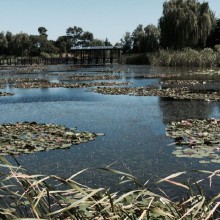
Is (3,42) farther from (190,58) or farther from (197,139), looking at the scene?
(197,139)

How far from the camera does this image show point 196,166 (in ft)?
21.0

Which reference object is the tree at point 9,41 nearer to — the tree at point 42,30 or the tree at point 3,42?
the tree at point 3,42

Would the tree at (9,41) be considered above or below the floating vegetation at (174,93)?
above

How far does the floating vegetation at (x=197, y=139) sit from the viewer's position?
6.96m

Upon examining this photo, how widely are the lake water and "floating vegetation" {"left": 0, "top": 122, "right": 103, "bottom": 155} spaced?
27cm

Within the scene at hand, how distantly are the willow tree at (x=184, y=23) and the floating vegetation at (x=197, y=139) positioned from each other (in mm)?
39422

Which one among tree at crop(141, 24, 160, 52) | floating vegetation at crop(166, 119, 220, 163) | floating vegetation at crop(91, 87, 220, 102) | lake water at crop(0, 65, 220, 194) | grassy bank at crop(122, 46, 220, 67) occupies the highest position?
tree at crop(141, 24, 160, 52)

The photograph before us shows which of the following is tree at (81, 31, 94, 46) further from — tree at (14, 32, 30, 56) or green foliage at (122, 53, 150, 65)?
green foliage at (122, 53, 150, 65)

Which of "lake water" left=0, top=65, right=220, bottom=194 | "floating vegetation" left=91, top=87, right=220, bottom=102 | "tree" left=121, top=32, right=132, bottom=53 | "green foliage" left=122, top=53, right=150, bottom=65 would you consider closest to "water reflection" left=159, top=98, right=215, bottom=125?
"lake water" left=0, top=65, right=220, bottom=194

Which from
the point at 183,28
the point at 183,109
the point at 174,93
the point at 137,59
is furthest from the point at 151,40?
the point at 183,109

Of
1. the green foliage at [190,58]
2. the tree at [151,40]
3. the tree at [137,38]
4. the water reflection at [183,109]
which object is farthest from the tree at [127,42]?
the water reflection at [183,109]

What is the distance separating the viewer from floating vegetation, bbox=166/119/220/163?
22.8 feet

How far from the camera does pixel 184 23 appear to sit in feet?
156

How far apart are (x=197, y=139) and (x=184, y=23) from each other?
136 feet
